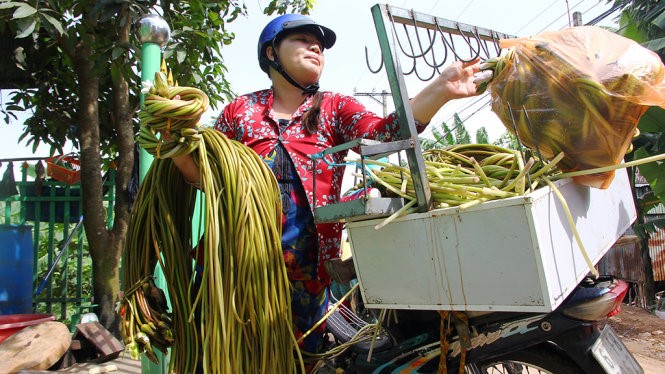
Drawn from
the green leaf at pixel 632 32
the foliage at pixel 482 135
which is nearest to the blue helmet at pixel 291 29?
the green leaf at pixel 632 32

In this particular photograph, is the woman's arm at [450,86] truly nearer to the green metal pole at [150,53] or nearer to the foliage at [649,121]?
the green metal pole at [150,53]

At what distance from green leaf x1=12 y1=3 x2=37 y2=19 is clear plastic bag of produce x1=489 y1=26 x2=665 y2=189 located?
295 cm

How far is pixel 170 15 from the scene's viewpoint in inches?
170

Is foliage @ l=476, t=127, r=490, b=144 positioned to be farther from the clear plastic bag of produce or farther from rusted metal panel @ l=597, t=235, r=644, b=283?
the clear plastic bag of produce

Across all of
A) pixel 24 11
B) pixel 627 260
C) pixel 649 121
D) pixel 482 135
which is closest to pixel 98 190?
pixel 24 11

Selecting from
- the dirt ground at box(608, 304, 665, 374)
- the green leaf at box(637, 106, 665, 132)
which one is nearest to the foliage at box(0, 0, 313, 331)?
the green leaf at box(637, 106, 665, 132)

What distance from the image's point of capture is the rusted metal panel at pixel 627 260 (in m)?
9.55

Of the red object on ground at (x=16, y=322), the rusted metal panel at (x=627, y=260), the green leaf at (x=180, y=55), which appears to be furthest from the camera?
the rusted metal panel at (x=627, y=260)

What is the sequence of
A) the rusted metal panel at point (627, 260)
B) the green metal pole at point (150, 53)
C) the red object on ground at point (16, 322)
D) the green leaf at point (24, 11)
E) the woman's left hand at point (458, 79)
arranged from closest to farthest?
the woman's left hand at point (458, 79) < the green metal pole at point (150, 53) < the green leaf at point (24, 11) < the red object on ground at point (16, 322) < the rusted metal panel at point (627, 260)

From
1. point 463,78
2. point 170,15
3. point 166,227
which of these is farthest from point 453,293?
point 170,15

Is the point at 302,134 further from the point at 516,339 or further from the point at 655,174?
the point at 655,174

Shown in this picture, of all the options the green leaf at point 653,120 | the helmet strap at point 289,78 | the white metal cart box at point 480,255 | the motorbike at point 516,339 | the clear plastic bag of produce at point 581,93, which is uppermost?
the green leaf at point 653,120

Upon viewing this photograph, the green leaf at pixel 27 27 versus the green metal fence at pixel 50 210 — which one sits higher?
the green leaf at pixel 27 27

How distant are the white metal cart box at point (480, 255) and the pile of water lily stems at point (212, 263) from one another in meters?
0.31
